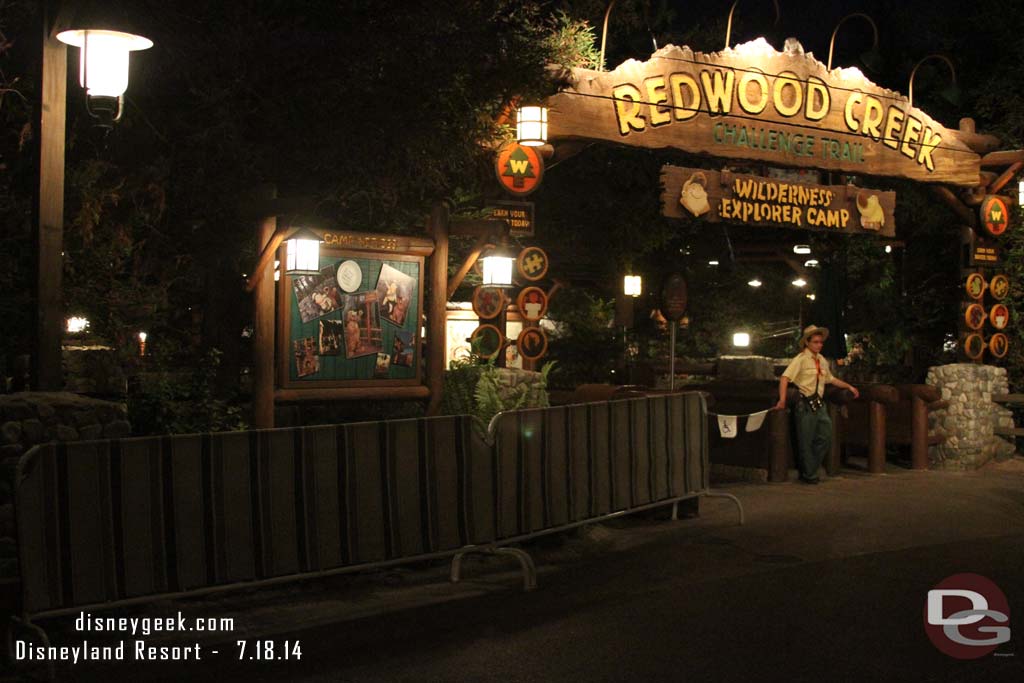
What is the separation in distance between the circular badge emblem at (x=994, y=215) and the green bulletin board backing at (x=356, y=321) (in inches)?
390

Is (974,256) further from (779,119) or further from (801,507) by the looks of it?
(801,507)

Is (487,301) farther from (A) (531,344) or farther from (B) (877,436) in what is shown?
(B) (877,436)

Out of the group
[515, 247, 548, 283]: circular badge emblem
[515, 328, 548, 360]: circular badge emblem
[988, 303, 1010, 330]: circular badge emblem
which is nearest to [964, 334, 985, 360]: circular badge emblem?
[988, 303, 1010, 330]: circular badge emblem

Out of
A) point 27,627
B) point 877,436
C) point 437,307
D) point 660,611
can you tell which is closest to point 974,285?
point 877,436

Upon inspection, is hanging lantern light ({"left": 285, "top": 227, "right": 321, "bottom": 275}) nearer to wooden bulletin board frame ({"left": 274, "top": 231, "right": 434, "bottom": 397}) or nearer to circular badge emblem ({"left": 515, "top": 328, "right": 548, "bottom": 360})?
wooden bulletin board frame ({"left": 274, "top": 231, "right": 434, "bottom": 397})

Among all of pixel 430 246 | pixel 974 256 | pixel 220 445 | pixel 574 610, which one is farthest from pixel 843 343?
pixel 220 445

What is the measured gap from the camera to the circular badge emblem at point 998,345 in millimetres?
17734

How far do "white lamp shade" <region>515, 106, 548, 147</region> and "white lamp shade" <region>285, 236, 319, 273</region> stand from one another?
2.98 meters

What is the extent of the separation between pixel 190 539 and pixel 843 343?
14221mm

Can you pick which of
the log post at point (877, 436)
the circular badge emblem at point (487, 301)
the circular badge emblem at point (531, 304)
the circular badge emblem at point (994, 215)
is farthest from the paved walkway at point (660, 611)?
the circular badge emblem at point (531, 304)

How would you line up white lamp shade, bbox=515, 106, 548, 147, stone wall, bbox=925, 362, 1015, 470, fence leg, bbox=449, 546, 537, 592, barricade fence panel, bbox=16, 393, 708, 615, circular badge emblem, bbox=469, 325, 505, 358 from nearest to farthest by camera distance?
barricade fence panel, bbox=16, 393, 708, 615 → fence leg, bbox=449, 546, 537, 592 → white lamp shade, bbox=515, 106, 548, 147 → circular badge emblem, bbox=469, 325, 505, 358 → stone wall, bbox=925, 362, 1015, 470

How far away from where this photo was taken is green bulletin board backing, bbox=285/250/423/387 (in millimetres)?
10609

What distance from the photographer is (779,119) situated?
49.3ft

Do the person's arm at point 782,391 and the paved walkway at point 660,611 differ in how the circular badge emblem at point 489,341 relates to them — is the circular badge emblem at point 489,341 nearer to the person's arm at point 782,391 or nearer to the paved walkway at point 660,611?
the person's arm at point 782,391
